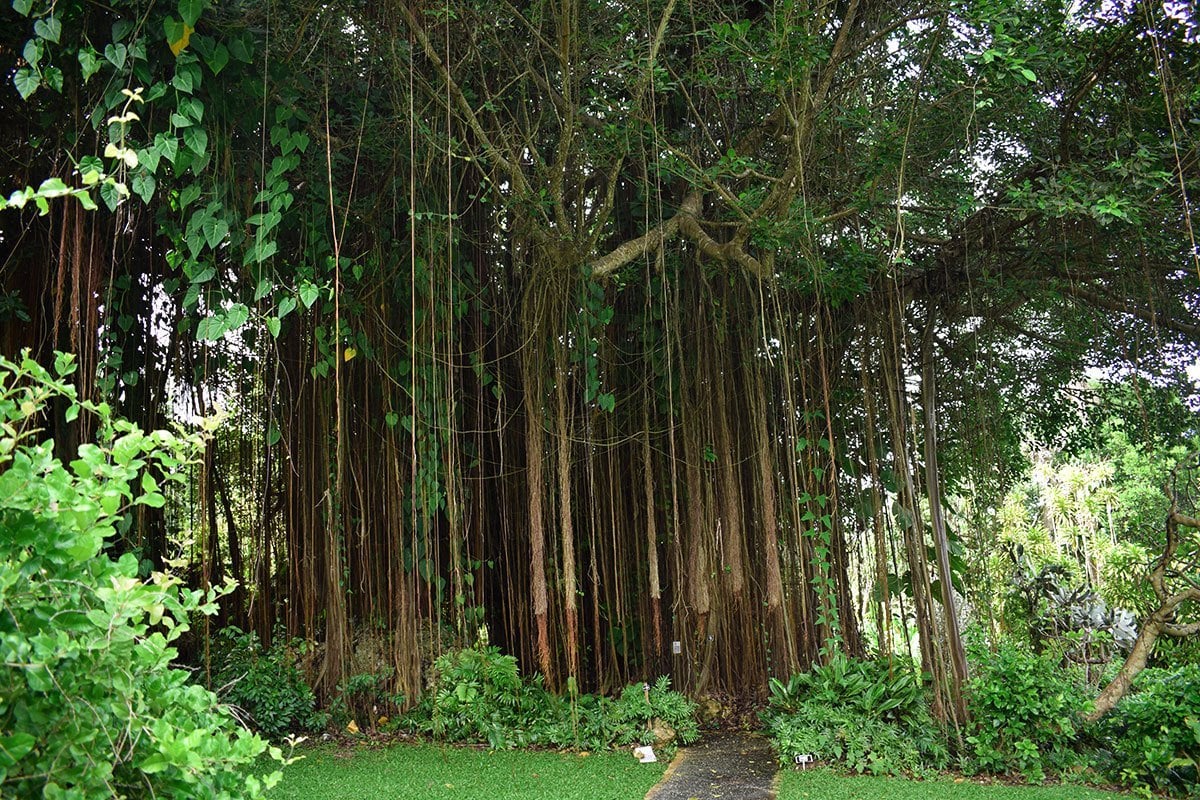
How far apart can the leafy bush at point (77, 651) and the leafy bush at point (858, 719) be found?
11.2ft

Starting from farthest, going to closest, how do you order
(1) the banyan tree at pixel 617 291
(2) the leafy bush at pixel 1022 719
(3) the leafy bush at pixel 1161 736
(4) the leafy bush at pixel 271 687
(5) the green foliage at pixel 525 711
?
1. (4) the leafy bush at pixel 271 687
2. (5) the green foliage at pixel 525 711
3. (2) the leafy bush at pixel 1022 719
4. (3) the leafy bush at pixel 1161 736
5. (1) the banyan tree at pixel 617 291

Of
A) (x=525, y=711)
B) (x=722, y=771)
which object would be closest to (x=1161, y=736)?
(x=722, y=771)

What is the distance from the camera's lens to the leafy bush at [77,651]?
94cm

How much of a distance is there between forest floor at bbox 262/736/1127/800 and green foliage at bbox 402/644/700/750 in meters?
0.13

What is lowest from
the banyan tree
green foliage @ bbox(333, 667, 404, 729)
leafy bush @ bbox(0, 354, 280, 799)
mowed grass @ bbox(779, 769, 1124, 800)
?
mowed grass @ bbox(779, 769, 1124, 800)

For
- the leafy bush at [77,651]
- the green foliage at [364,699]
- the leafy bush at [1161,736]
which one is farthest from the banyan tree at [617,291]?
the leafy bush at [77,651]

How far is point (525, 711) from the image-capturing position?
459 cm

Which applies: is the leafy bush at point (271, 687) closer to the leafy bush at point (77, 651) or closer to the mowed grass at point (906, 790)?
the mowed grass at point (906, 790)

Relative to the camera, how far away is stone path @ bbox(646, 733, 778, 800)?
12.0ft

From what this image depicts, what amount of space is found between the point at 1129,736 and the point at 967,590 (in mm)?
1565

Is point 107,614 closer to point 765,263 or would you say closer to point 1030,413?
point 765,263

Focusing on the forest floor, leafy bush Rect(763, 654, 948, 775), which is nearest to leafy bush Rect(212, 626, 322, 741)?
the forest floor

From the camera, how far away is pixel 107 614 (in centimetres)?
100

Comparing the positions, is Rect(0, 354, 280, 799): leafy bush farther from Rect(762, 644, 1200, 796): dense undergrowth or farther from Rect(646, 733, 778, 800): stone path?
Rect(762, 644, 1200, 796): dense undergrowth
